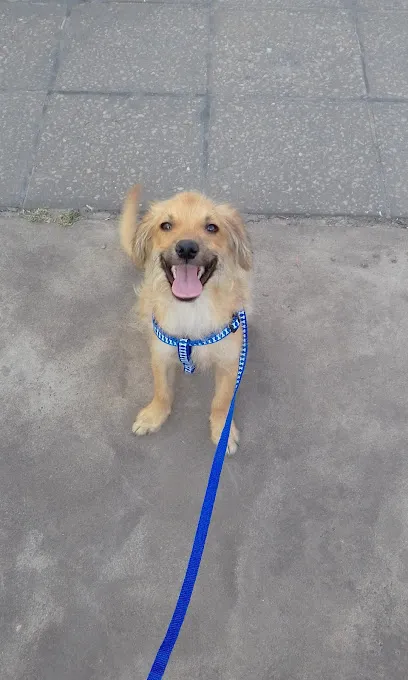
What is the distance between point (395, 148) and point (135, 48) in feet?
8.48

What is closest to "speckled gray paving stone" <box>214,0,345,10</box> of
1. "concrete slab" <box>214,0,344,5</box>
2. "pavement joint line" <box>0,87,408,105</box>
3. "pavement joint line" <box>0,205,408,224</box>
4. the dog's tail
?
"concrete slab" <box>214,0,344,5</box>

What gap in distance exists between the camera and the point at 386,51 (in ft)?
17.5

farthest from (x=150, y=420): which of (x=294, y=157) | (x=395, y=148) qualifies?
(x=395, y=148)

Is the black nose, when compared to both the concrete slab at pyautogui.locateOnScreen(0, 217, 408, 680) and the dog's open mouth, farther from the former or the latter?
the concrete slab at pyautogui.locateOnScreen(0, 217, 408, 680)

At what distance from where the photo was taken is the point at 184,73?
17.0ft

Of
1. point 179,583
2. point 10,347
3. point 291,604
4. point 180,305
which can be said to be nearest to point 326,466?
point 291,604

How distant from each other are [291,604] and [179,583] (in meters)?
0.59

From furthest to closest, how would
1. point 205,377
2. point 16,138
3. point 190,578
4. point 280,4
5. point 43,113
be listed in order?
point 280,4
point 43,113
point 16,138
point 205,377
point 190,578

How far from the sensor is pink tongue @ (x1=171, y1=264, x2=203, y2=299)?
2.69 metres

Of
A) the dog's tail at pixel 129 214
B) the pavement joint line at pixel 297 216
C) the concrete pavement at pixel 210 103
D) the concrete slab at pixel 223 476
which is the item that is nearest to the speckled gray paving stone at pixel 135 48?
the concrete pavement at pixel 210 103

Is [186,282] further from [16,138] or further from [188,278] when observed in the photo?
[16,138]

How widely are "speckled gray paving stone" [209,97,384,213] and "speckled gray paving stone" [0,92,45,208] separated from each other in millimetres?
1512

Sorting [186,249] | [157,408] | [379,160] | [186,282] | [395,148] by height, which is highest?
[395,148]

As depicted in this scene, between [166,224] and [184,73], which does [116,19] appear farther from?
[166,224]
